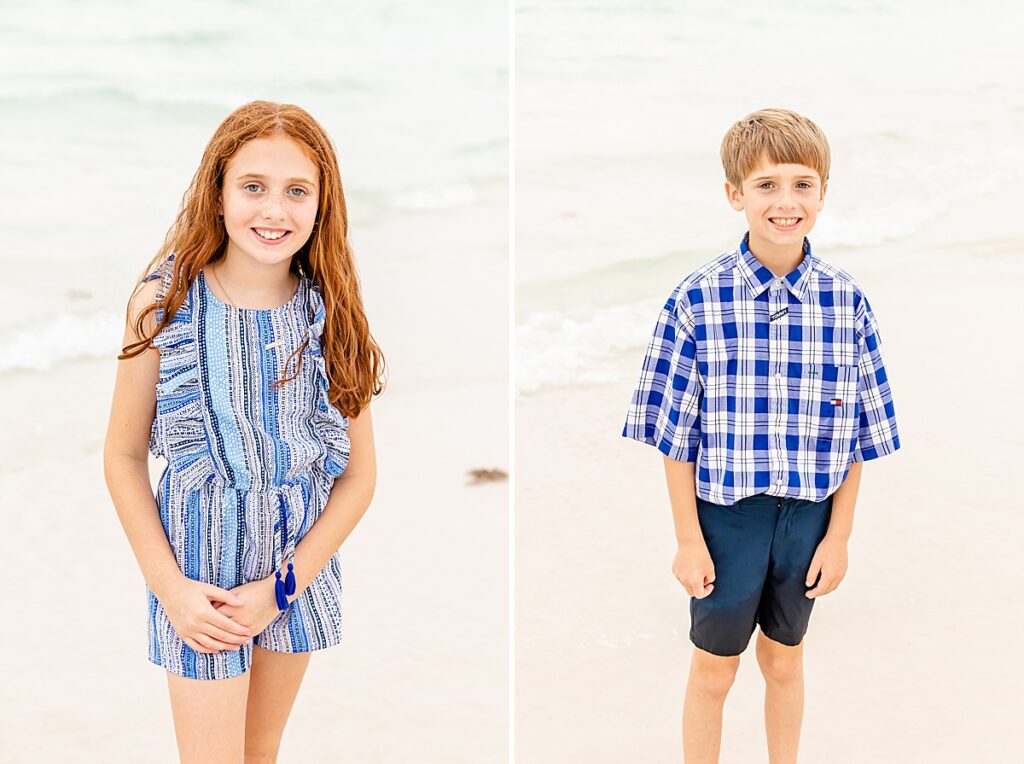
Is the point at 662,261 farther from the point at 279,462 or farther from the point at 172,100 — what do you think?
the point at 279,462

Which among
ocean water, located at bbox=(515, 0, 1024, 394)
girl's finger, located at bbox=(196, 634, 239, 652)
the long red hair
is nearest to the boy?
the long red hair

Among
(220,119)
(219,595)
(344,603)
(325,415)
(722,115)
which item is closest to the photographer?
(219,595)

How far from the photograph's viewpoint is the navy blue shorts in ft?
5.91

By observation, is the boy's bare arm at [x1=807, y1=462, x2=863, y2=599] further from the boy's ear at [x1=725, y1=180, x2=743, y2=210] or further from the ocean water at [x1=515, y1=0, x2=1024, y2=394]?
the ocean water at [x1=515, y1=0, x2=1024, y2=394]

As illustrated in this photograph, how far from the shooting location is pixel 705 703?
6.35ft

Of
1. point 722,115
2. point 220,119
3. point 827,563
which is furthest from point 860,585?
point 220,119

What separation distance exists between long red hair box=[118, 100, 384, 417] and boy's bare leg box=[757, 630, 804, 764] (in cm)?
78

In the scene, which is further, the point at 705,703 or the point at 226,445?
the point at 705,703

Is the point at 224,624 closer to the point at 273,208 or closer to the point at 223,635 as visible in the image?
the point at 223,635

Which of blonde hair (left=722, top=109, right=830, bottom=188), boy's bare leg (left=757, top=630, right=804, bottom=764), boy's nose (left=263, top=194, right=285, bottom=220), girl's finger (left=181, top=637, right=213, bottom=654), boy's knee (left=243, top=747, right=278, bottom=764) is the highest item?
blonde hair (left=722, top=109, right=830, bottom=188)

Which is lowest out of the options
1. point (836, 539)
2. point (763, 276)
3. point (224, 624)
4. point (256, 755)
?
point (256, 755)

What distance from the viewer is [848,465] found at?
1820 millimetres

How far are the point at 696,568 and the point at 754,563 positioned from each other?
88 mm

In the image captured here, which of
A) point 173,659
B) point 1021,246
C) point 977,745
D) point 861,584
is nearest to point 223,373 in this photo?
point 173,659
